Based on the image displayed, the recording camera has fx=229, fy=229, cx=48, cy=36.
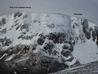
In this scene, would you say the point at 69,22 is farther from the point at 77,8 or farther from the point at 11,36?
the point at 11,36

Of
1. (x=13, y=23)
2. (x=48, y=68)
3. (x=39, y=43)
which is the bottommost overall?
(x=48, y=68)

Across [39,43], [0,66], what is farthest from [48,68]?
[0,66]

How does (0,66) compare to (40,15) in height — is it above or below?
below

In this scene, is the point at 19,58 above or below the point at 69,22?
below

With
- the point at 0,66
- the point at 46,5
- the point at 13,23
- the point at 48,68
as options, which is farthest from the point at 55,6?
the point at 0,66

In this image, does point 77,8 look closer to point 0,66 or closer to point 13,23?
point 13,23

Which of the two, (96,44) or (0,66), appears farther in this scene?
(96,44)
